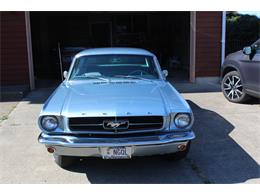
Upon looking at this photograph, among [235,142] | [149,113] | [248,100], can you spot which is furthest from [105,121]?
[248,100]

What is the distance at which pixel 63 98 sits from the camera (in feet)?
15.8

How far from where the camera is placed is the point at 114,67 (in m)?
5.91

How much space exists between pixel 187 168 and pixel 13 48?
759 centimetres

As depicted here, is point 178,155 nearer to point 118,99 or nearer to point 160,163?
point 160,163

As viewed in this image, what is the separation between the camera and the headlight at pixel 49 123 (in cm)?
437

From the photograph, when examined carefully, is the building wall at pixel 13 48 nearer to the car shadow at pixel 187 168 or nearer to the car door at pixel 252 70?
the car door at pixel 252 70

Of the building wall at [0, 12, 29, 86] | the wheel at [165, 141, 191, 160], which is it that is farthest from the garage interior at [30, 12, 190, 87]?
the wheel at [165, 141, 191, 160]

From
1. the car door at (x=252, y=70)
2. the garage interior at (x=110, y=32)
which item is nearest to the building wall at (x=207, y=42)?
the car door at (x=252, y=70)

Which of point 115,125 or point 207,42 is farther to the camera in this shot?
point 207,42

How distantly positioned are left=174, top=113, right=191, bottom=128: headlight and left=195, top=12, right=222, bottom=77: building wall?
23.6 ft

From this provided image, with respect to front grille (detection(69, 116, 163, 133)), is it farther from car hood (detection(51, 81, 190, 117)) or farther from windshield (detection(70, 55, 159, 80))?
windshield (detection(70, 55, 159, 80))

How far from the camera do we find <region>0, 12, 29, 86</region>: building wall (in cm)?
1071

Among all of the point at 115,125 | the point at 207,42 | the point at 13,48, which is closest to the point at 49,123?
the point at 115,125
